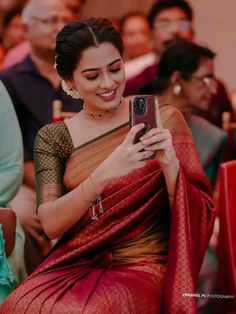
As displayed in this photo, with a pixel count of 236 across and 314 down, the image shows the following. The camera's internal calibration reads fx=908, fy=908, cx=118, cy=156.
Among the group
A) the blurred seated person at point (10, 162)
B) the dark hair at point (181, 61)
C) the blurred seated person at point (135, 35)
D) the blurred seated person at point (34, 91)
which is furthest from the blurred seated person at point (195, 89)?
the blurred seated person at point (135, 35)

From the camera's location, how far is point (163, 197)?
89.6 inches

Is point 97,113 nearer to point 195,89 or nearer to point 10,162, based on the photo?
point 10,162

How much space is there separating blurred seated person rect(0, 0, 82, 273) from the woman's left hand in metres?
0.86

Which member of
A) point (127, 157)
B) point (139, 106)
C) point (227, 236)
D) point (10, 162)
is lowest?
point (227, 236)

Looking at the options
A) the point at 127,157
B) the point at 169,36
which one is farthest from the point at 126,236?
the point at 169,36

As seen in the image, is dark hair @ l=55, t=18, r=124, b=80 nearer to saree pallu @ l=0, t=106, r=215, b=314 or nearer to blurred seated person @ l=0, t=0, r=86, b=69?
saree pallu @ l=0, t=106, r=215, b=314

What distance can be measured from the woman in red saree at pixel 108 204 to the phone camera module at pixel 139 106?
0.20 ft

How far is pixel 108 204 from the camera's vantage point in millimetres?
2252

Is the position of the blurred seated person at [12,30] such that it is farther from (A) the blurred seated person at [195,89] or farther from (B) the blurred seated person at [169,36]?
(A) the blurred seated person at [195,89]

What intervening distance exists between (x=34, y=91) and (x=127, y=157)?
53.7 inches

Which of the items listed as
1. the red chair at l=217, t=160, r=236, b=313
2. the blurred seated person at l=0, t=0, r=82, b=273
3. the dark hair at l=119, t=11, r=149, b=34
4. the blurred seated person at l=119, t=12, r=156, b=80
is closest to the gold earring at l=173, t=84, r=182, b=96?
the blurred seated person at l=0, t=0, r=82, b=273

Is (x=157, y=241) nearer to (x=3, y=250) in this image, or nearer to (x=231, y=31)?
(x=3, y=250)

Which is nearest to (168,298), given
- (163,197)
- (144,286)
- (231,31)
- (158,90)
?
(144,286)

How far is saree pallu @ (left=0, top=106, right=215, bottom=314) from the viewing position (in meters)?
2.15
